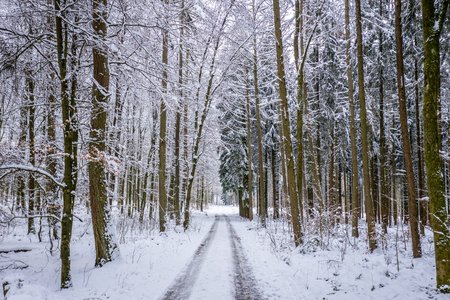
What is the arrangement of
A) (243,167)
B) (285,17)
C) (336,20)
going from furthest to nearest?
(243,167) → (336,20) → (285,17)

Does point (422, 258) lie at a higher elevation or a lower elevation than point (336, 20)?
lower

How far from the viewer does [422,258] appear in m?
8.43

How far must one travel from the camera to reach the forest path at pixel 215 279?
19.6ft

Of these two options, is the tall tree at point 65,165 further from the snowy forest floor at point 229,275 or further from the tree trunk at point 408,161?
the tree trunk at point 408,161

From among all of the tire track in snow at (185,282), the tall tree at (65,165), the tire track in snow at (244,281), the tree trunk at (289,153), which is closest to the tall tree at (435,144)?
the tire track in snow at (244,281)

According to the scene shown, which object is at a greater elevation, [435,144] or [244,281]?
[435,144]

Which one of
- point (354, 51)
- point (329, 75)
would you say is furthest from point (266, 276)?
point (329, 75)

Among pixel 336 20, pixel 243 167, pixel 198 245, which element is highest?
pixel 336 20

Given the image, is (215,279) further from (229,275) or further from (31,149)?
(31,149)

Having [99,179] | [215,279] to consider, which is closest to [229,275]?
[215,279]

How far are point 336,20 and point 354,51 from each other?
1842 millimetres

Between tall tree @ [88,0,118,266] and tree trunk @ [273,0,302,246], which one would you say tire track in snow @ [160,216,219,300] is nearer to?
tall tree @ [88,0,118,266]

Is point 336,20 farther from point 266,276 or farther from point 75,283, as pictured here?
point 75,283

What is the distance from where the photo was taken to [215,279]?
7098mm
